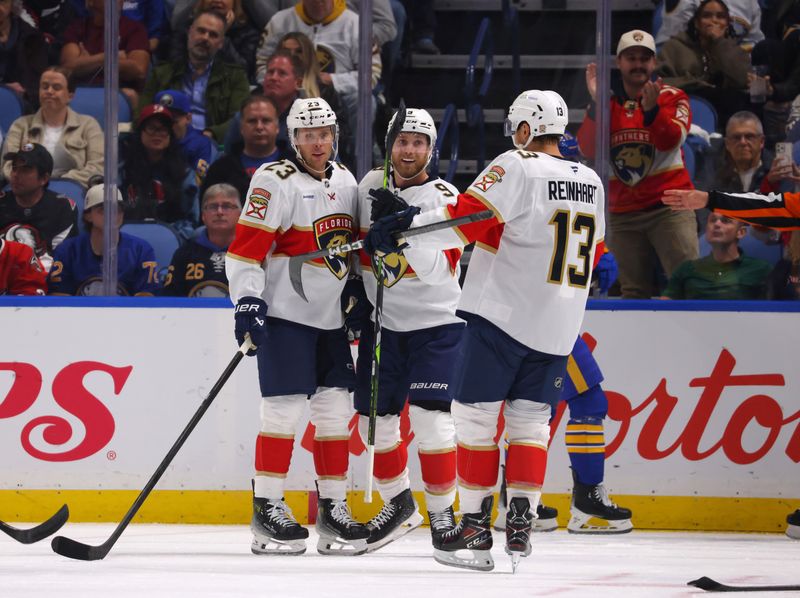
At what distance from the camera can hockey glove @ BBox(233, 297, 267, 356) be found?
4.15 m

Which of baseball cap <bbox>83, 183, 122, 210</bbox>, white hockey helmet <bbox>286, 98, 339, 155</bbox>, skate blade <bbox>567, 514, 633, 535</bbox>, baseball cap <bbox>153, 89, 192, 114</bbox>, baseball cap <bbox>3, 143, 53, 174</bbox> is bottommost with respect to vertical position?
skate blade <bbox>567, 514, 633, 535</bbox>

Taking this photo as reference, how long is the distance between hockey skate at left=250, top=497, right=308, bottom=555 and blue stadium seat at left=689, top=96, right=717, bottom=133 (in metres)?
2.43

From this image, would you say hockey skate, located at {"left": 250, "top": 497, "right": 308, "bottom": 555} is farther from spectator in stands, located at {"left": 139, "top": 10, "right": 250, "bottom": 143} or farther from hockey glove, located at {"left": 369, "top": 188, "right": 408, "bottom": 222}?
spectator in stands, located at {"left": 139, "top": 10, "right": 250, "bottom": 143}

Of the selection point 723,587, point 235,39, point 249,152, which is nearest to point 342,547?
point 723,587

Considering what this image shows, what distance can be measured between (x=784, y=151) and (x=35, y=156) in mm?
3118

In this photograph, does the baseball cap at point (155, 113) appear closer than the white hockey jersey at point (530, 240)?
No

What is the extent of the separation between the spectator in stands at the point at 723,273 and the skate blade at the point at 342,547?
178 centimetres

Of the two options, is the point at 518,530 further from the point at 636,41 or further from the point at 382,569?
the point at 636,41

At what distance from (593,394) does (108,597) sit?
2.20 m

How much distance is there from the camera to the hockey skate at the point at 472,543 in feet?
12.6

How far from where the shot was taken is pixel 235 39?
561cm

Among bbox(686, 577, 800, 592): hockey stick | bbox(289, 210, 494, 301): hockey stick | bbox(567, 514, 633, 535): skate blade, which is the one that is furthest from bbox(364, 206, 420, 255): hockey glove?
bbox(567, 514, 633, 535): skate blade

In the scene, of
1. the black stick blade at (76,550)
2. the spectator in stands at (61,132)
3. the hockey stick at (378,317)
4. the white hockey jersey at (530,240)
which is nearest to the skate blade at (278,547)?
the hockey stick at (378,317)

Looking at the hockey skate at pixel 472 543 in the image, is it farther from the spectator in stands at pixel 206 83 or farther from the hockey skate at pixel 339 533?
the spectator in stands at pixel 206 83
